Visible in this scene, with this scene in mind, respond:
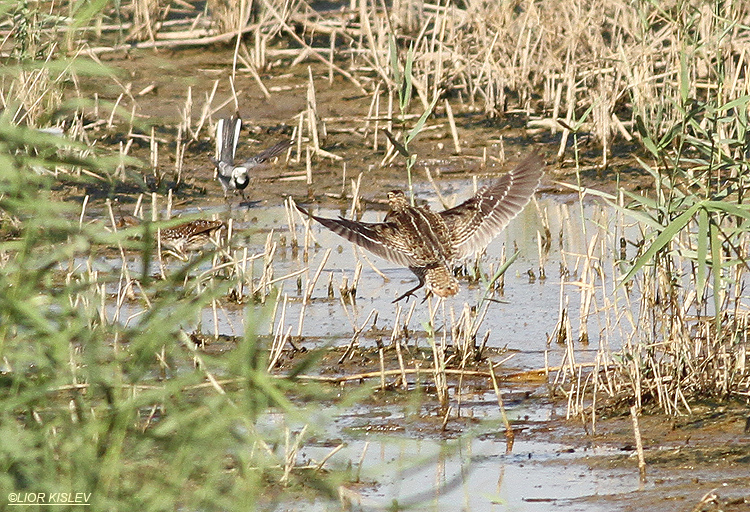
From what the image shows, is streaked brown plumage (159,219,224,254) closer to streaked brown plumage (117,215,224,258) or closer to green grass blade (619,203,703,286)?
streaked brown plumage (117,215,224,258)

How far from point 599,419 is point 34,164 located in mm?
3139

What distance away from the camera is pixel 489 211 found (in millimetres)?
6891

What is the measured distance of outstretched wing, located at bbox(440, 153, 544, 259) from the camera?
6.84 metres

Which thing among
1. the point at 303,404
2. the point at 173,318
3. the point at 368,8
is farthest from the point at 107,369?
the point at 368,8

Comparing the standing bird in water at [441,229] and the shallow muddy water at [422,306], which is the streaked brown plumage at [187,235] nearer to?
the shallow muddy water at [422,306]

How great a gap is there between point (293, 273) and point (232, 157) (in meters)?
3.85

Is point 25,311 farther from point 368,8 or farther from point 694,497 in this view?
point 368,8

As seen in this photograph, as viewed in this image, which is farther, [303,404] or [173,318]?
[303,404]

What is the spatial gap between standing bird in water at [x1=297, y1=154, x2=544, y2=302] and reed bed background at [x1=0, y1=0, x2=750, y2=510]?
0.27 metres

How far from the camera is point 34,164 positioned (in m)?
2.92

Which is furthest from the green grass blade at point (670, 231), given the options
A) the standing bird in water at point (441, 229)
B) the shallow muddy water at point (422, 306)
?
the standing bird in water at point (441, 229)

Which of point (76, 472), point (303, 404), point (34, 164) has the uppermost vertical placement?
point (34, 164)

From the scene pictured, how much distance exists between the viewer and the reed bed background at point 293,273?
2.83m

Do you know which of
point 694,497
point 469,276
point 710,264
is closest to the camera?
point 694,497
